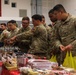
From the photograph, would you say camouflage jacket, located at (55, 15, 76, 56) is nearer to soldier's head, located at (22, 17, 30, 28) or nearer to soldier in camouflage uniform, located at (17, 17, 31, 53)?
soldier in camouflage uniform, located at (17, 17, 31, 53)

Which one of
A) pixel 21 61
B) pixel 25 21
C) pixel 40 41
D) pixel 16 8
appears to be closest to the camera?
pixel 21 61

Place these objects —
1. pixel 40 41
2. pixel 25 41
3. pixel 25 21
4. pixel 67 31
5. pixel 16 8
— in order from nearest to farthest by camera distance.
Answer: pixel 67 31 → pixel 40 41 → pixel 25 41 → pixel 25 21 → pixel 16 8

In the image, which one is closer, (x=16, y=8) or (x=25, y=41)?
(x=25, y=41)

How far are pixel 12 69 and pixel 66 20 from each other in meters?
0.95

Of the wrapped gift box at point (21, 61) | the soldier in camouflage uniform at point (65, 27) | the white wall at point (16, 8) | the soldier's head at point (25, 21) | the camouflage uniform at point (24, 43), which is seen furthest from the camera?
the white wall at point (16, 8)

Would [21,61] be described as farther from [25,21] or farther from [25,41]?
[25,21]

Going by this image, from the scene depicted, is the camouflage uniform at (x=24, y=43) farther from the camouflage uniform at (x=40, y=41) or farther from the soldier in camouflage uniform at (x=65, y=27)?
the soldier in camouflage uniform at (x=65, y=27)

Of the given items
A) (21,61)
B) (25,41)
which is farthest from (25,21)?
(21,61)

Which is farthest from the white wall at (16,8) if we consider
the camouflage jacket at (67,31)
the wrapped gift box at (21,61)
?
the wrapped gift box at (21,61)

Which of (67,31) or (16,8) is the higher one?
(16,8)

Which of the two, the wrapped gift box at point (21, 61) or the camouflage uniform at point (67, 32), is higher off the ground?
the camouflage uniform at point (67, 32)

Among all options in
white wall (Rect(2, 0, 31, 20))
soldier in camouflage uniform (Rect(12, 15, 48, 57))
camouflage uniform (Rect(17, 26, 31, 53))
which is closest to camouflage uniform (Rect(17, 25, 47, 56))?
soldier in camouflage uniform (Rect(12, 15, 48, 57))

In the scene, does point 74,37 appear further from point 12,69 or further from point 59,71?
point 59,71

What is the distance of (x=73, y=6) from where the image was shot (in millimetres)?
12461
